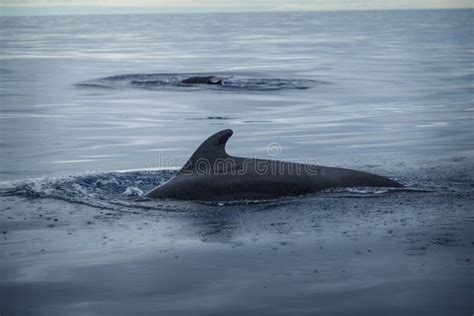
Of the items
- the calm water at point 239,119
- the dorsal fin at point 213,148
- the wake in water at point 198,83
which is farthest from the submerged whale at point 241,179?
the wake in water at point 198,83

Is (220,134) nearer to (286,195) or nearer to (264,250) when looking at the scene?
(286,195)

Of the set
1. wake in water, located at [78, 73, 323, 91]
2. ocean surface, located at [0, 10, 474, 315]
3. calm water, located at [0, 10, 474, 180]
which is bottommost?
ocean surface, located at [0, 10, 474, 315]

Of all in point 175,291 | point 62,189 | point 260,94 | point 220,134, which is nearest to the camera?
point 175,291

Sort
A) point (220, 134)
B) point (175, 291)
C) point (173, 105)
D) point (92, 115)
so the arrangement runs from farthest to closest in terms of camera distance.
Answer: point (173, 105) < point (92, 115) < point (220, 134) < point (175, 291)

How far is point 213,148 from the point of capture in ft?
33.4

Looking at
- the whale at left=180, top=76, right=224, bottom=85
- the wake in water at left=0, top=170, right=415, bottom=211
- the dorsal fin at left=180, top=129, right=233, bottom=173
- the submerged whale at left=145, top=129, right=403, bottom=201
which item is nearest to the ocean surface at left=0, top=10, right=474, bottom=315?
the wake in water at left=0, top=170, right=415, bottom=211

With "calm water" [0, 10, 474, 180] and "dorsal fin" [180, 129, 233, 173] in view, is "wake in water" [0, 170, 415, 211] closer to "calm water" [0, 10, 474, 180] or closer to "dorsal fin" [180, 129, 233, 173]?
"dorsal fin" [180, 129, 233, 173]

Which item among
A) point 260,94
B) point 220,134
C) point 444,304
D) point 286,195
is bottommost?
point 444,304

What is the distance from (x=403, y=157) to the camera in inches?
553

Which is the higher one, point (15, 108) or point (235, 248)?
point (15, 108)

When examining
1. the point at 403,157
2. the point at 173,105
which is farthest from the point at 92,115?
the point at 403,157

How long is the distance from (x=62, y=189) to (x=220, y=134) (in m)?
2.40

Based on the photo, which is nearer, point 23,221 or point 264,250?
point 264,250

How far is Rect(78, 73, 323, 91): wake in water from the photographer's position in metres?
28.5
